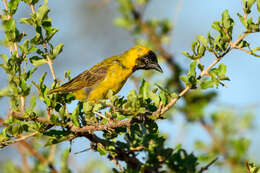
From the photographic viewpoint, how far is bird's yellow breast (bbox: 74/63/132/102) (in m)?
4.66

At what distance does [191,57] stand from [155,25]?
7.14 ft

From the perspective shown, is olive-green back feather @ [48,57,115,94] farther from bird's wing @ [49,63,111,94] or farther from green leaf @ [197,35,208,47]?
green leaf @ [197,35,208,47]

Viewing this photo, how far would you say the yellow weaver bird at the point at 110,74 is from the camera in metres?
4.68

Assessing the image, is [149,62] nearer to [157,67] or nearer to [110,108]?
[157,67]

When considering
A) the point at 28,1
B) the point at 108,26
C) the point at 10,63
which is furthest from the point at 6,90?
the point at 108,26

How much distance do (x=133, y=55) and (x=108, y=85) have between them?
2.25ft

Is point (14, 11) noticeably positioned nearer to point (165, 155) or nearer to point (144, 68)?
point (165, 155)

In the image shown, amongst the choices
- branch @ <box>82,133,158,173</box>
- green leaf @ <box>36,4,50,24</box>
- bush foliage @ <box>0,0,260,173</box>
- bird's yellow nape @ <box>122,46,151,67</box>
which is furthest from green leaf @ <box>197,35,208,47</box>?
bird's yellow nape @ <box>122,46,151,67</box>

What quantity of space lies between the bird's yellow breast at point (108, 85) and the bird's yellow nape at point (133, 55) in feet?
0.55

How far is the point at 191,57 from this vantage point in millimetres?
2316

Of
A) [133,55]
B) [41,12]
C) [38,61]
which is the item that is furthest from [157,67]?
[41,12]

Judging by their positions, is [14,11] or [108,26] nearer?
[14,11]

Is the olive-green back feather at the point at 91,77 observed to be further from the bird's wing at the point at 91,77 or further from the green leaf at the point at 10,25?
the green leaf at the point at 10,25

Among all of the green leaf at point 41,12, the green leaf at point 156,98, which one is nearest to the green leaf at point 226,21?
the green leaf at point 156,98
